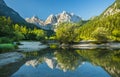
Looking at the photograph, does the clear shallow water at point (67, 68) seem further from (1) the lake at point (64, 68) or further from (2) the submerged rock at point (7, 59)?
(2) the submerged rock at point (7, 59)

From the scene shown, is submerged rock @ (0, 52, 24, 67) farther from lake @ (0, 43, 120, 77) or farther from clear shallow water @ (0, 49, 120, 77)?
clear shallow water @ (0, 49, 120, 77)

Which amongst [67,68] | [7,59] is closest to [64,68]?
[67,68]

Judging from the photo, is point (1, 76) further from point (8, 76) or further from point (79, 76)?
point (79, 76)

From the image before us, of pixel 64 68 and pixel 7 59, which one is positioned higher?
pixel 7 59

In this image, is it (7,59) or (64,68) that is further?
(7,59)

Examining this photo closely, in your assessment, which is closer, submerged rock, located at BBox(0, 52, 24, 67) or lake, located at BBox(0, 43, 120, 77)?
lake, located at BBox(0, 43, 120, 77)

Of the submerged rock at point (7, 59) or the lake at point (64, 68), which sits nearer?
the lake at point (64, 68)

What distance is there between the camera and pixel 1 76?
30.5 metres

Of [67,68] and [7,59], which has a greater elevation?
[7,59]

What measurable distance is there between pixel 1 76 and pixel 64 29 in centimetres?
10657

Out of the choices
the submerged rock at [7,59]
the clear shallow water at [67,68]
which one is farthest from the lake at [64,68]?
the submerged rock at [7,59]

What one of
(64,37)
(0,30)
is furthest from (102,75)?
(64,37)

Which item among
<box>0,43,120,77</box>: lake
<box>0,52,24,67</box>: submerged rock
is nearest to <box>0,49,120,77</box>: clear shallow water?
<box>0,43,120,77</box>: lake

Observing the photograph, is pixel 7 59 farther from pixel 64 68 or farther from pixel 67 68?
pixel 67 68
